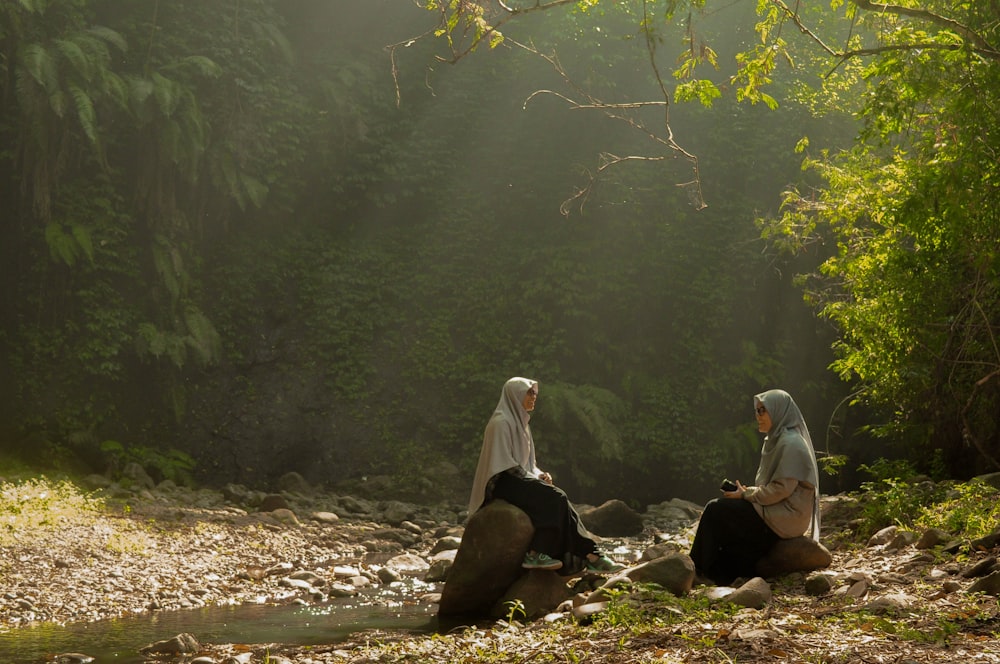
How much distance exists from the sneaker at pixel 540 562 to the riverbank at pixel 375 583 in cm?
84

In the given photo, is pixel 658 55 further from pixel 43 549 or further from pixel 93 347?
pixel 43 549

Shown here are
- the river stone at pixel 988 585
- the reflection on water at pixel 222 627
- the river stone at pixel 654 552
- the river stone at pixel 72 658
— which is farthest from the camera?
the river stone at pixel 654 552

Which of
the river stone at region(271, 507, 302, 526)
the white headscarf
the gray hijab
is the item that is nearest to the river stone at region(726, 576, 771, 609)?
the gray hijab

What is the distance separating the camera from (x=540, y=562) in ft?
22.4

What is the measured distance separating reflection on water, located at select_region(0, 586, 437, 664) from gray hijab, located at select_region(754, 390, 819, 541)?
108 inches

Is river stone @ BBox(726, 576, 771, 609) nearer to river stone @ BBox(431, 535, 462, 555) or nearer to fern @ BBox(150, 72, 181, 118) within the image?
river stone @ BBox(431, 535, 462, 555)

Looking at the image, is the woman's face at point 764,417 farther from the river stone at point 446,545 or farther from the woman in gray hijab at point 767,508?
the river stone at point 446,545

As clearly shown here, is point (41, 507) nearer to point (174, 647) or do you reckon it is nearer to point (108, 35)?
point (174, 647)

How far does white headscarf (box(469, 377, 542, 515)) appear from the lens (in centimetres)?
709

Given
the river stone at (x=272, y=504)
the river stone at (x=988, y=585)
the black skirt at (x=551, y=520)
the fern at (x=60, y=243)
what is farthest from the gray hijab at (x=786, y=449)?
the fern at (x=60, y=243)

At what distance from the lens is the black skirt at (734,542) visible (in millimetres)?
6629

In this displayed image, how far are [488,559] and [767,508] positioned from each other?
6.83 ft

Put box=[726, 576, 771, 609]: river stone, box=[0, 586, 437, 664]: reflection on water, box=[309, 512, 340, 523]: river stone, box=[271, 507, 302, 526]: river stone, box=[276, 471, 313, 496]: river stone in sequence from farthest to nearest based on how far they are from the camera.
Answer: box=[276, 471, 313, 496]: river stone → box=[309, 512, 340, 523]: river stone → box=[271, 507, 302, 526]: river stone → box=[0, 586, 437, 664]: reflection on water → box=[726, 576, 771, 609]: river stone

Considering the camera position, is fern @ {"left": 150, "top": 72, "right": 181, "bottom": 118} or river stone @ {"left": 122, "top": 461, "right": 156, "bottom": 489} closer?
river stone @ {"left": 122, "top": 461, "right": 156, "bottom": 489}
